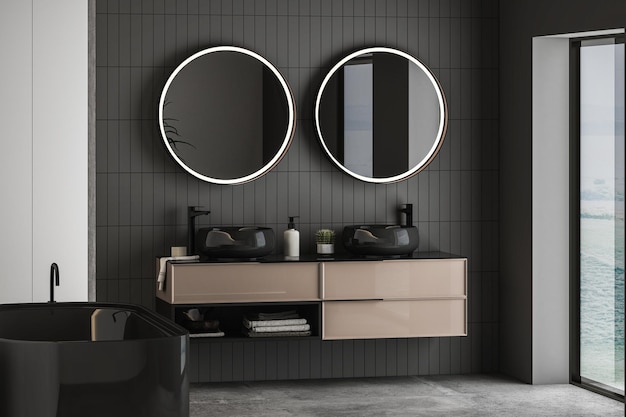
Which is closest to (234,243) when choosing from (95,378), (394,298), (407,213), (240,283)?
(240,283)

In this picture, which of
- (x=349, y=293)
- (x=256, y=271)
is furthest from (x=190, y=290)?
(x=349, y=293)

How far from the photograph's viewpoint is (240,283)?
16.7 feet

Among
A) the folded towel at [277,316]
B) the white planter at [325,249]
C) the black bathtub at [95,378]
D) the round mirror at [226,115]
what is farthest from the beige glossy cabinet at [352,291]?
the black bathtub at [95,378]

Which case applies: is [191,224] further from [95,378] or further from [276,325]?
[95,378]

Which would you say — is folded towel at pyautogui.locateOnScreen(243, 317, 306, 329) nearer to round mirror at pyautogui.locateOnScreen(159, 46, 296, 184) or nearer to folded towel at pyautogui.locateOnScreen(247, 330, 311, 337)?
folded towel at pyautogui.locateOnScreen(247, 330, 311, 337)

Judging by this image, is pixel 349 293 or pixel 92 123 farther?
pixel 349 293

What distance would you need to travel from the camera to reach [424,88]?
5.56m

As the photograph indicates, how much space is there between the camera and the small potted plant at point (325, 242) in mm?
5348

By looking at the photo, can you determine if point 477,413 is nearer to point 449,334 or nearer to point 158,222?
point 449,334

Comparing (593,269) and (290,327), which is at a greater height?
(593,269)

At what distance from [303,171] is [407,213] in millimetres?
703

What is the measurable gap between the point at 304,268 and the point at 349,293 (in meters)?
0.30

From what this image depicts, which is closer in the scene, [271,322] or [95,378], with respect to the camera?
[95,378]

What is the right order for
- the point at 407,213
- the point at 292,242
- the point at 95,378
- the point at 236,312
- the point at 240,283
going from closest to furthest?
the point at 95,378, the point at 240,283, the point at 292,242, the point at 236,312, the point at 407,213
